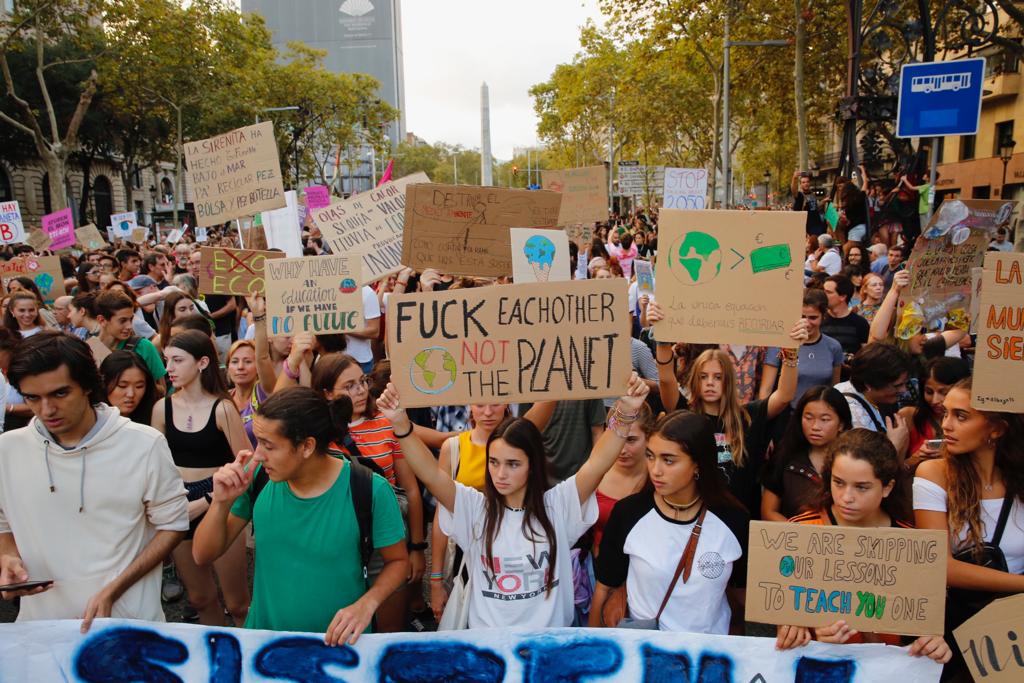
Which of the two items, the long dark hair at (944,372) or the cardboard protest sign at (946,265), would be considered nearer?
the long dark hair at (944,372)

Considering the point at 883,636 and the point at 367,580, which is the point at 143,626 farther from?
the point at 883,636

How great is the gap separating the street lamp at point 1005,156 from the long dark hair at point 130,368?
92.3 ft

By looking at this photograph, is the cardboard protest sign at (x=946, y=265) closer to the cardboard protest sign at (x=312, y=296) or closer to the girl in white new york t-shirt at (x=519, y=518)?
the girl in white new york t-shirt at (x=519, y=518)

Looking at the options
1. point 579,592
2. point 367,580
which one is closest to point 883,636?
point 579,592

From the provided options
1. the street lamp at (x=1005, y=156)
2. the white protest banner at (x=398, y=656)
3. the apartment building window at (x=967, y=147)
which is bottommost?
the white protest banner at (x=398, y=656)

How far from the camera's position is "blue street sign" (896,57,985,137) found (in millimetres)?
7176

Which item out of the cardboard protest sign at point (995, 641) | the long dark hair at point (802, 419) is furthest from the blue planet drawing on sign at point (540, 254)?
the cardboard protest sign at point (995, 641)

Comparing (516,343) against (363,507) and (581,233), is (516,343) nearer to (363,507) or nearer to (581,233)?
(363,507)

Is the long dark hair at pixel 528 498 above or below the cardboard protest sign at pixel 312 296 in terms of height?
below

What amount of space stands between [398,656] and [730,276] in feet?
7.00

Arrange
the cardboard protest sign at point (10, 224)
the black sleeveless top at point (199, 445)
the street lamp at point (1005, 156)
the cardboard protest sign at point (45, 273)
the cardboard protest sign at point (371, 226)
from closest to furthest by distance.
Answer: the black sleeveless top at point (199, 445), the cardboard protest sign at point (371, 226), the cardboard protest sign at point (45, 273), the cardboard protest sign at point (10, 224), the street lamp at point (1005, 156)

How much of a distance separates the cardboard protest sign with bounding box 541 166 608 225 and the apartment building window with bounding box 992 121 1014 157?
26.7 metres

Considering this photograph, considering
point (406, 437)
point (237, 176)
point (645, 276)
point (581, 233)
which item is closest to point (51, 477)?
point (406, 437)

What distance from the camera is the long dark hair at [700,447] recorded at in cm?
295
